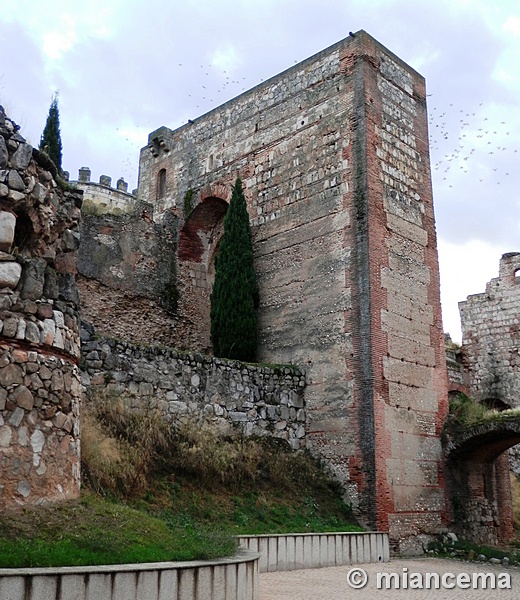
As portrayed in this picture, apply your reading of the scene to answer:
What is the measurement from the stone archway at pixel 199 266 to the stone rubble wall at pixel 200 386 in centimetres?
374

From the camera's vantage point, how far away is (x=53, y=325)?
625cm

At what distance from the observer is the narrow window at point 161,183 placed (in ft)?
63.5

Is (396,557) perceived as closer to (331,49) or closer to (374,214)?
(374,214)

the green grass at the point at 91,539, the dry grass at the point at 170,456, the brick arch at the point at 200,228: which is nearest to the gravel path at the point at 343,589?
the green grass at the point at 91,539

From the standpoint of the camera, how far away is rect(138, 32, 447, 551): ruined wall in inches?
521

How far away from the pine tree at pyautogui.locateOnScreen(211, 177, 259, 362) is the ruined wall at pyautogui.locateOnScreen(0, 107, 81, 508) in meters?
8.46

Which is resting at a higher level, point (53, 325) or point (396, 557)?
point (53, 325)

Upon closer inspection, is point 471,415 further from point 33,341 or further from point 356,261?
point 33,341

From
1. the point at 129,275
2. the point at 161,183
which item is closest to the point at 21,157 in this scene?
the point at 129,275

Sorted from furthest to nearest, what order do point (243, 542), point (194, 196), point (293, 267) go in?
point (194, 196) → point (293, 267) → point (243, 542)

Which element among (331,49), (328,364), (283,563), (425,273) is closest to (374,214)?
(425,273)

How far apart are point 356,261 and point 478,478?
5366 mm

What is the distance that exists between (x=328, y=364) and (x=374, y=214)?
3190 mm

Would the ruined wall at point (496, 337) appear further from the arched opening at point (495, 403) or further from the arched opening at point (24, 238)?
the arched opening at point (24, 238)
